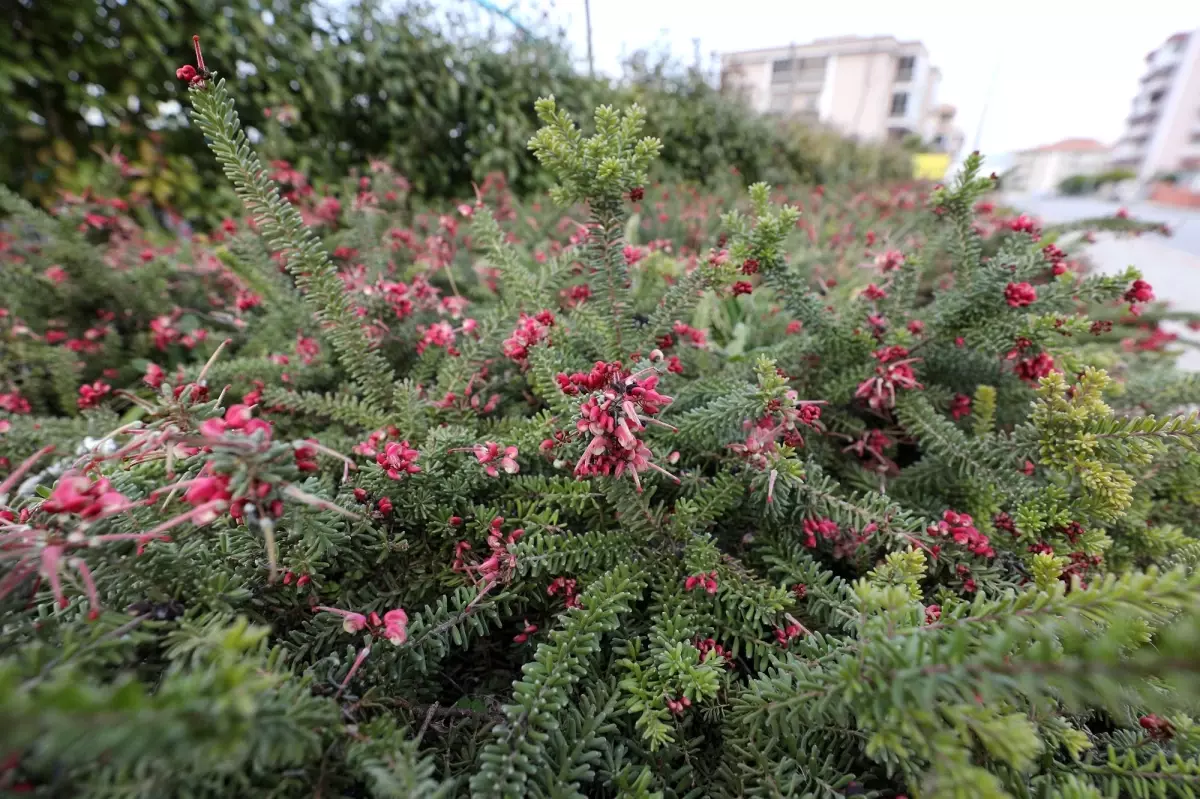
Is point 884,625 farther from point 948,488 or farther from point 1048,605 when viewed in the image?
point 948,488

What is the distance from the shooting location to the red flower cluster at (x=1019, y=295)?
39.2 inches

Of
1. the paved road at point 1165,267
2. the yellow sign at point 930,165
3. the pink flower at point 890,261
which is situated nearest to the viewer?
the pink flower at point 890,261

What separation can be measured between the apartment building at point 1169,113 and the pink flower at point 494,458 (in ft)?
147

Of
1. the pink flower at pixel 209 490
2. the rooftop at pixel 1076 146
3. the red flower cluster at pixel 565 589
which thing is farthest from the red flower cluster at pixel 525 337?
the rooftop at pixel 1076 146

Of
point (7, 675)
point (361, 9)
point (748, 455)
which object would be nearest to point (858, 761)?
point (748, 455)

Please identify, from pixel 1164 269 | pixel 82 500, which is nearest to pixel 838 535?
pixel 82 500

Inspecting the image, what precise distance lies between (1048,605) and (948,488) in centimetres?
62

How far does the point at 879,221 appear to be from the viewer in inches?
125

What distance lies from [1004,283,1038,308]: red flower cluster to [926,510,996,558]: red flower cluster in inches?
16.8

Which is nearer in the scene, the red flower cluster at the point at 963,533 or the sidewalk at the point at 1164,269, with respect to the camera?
the red flower cluster at the point at 963,533

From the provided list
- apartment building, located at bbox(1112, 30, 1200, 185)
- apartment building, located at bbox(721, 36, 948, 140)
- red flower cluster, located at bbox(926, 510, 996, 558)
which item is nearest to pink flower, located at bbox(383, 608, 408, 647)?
red flower cluster, located at bbox(926, 510, 996, 558)

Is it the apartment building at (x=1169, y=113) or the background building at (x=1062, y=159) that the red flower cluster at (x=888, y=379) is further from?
the background building at (x=1062, y=159)

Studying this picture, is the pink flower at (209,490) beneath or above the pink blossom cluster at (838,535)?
above

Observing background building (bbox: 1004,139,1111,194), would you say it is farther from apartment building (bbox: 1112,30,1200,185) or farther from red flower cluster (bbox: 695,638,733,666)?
red flower cluster (bbox: 695,638,733,666)
